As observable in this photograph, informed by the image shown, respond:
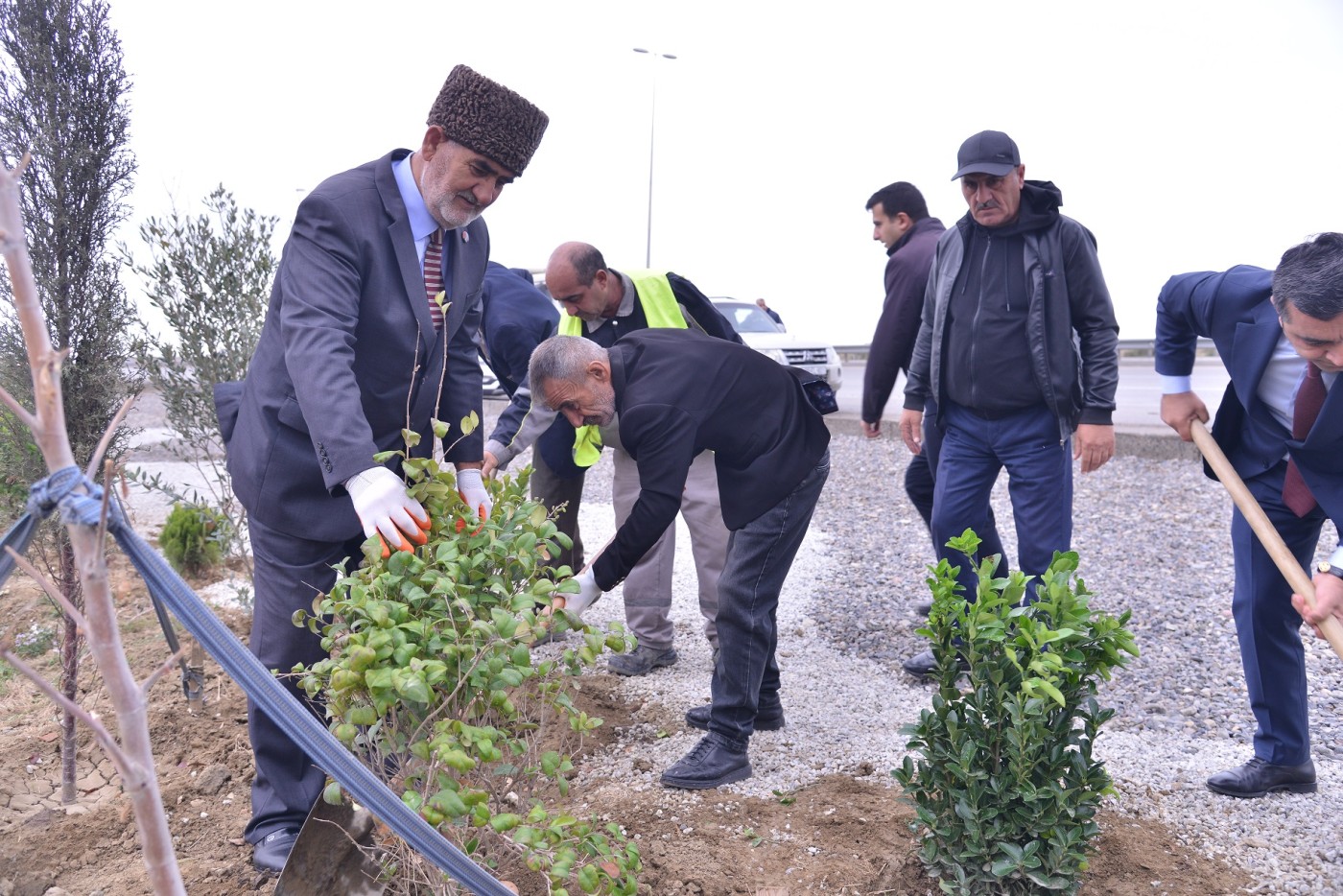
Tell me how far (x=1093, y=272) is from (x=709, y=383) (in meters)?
1.71

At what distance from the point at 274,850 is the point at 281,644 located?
551mm

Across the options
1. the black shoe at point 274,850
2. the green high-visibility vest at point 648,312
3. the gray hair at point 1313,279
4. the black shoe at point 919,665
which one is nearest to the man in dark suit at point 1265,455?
the gray hair at point 1313,279

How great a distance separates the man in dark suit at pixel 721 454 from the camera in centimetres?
290

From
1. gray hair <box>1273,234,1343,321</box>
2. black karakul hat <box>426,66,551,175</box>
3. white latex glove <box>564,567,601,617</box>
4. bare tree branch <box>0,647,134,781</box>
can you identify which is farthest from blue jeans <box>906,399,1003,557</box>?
bare tree branch <box>0,647,134,781</box>

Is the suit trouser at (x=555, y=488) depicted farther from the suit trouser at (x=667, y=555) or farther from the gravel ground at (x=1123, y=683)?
the gravel ground at (x=1123, y=683)

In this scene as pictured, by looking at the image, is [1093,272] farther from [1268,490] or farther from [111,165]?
[111,165]

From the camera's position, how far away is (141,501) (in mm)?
9469

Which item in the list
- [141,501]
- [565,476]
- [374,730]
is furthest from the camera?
[141,501]

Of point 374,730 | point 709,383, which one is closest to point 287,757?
point 374,730

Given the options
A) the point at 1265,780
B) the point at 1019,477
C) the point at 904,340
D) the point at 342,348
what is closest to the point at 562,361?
the point at 342,348

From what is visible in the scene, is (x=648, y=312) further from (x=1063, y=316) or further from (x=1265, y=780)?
(x=1265, y=780)

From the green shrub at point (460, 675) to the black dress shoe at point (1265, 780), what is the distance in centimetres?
206

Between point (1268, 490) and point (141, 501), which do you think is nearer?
point (1268, 490)

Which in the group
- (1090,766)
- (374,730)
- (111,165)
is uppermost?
(111,165)
